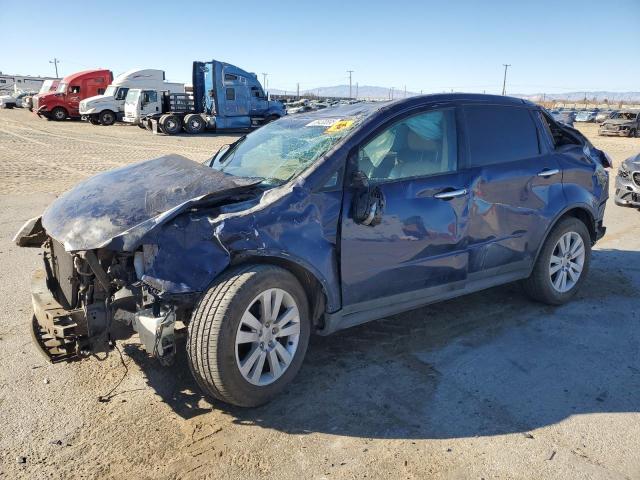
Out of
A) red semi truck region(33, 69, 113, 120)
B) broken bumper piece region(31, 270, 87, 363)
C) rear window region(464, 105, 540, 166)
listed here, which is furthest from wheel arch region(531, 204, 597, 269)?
red semi truck region(33, 69, 113, 120)

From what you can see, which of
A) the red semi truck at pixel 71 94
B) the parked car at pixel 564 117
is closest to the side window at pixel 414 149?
the parked car at pixel 564 117

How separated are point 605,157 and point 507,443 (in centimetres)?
354

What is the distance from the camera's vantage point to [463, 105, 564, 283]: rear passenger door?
13.2 feet

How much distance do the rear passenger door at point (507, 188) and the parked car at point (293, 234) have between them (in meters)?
0.01

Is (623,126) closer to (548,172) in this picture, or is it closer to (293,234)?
(548,172)

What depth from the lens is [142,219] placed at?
2.97m

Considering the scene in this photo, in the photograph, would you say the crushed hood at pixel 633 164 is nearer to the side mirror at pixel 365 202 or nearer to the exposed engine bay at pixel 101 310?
the side mirror at pixel 365 202

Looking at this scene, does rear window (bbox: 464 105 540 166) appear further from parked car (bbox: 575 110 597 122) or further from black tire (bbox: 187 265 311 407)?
parked car (bbox: 575 110 597 122)

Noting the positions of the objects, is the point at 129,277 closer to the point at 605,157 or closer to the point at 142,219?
the point at 142,219

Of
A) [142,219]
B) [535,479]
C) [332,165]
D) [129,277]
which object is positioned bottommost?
[535,479]

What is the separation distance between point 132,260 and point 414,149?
201 cm

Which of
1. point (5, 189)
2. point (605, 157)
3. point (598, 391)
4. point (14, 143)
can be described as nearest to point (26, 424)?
point (598, 391)

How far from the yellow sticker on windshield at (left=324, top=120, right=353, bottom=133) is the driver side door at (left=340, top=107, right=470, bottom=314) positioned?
0.24m

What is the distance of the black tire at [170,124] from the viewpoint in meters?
26.1
